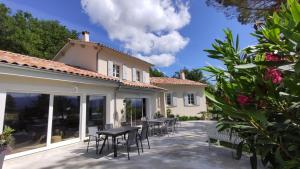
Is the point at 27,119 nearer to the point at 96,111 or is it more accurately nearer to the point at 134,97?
the point at 96,111

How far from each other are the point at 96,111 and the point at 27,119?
411 centimetres

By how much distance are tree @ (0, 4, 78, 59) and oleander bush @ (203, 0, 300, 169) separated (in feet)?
88.2

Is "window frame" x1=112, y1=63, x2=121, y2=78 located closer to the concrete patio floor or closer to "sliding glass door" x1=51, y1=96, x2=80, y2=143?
"sliding glass door" x1=51, y1=96, x2=80, y2=143

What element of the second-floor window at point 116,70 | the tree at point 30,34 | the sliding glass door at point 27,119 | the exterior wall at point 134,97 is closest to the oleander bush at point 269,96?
the sliding glass door at point 27,119

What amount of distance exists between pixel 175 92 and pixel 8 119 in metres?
18.4

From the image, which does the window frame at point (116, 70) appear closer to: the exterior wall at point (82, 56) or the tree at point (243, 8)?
the exterior wall at point (82, 56)

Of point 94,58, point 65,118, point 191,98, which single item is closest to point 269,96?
point 65,118

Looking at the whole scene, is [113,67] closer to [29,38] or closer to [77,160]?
[77,160]

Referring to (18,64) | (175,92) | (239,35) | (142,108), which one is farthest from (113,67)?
(239,35)

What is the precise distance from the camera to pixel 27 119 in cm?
809

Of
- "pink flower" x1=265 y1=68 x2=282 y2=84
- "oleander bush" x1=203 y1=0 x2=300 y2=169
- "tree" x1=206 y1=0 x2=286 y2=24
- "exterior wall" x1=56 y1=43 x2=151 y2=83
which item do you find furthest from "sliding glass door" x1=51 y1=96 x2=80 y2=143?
"tree" x1=206 y1=0 x2=286 y2=24

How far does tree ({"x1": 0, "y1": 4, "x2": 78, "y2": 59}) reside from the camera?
77.2ft

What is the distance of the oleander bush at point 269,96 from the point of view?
46.8 inches

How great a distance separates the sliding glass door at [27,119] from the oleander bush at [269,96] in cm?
840
